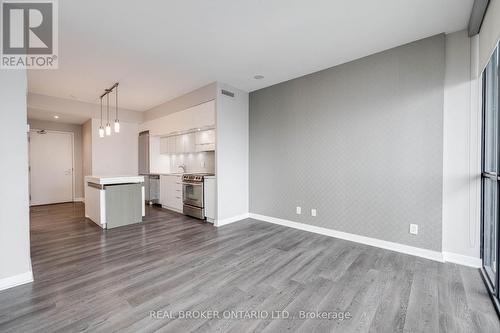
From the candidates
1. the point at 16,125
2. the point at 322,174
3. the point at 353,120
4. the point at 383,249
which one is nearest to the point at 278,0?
the point at 353,120

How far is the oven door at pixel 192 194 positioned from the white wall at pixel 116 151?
2784mm

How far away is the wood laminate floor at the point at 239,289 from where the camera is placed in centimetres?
165

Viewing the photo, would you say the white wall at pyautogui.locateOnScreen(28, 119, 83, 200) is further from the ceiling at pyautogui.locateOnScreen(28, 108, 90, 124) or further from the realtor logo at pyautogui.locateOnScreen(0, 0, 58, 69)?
the realtor logo at pyautogui.locateOnScreen(0, 0, 58, 69)

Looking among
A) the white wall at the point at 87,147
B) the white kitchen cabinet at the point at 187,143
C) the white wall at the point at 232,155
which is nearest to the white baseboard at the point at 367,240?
the white wall at the point at 232,155

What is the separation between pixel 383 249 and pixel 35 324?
3.70 meters

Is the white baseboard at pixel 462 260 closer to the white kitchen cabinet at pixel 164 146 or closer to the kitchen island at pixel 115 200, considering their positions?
the kitchen island at pixel 115 200

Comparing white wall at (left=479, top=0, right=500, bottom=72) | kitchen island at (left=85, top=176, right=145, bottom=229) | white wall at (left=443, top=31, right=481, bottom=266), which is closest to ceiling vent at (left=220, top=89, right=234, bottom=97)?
kitchen island at (left=85, top=176, right=145, bottom=229)

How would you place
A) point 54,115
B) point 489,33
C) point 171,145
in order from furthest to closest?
point 171,145 → point 54,115 → point 489,33

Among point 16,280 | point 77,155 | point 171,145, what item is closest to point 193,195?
point 171,145

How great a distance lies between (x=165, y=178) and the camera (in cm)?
572

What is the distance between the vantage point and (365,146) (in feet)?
10.6

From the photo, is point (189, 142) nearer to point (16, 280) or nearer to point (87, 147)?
point (87, 147)

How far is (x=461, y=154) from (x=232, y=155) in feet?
11.2

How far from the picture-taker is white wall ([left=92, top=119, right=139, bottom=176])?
19.8 ft
